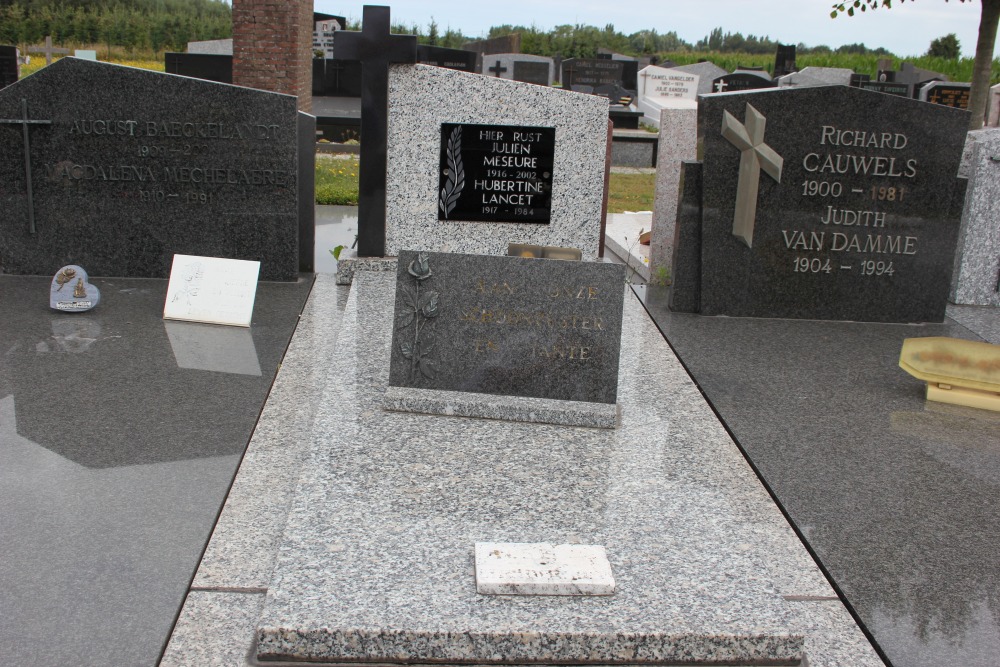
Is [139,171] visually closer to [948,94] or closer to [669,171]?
[669,171]

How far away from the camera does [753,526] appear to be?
2889 millimetres

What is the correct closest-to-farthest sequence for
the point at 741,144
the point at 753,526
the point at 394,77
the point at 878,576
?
1. the point at 878,576
2. the point at 753,526
3. the point at 741,144
4. the point at 394,77

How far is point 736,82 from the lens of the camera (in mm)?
17953

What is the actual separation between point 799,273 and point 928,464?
2326 mm

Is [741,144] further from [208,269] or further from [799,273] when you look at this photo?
[208,269]

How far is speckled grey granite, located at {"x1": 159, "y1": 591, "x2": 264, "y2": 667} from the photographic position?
2.15 metres

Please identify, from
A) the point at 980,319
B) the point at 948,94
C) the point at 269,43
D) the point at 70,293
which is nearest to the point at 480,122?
the point at 70,293

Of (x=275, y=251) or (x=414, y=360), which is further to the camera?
(x=275, y=251)

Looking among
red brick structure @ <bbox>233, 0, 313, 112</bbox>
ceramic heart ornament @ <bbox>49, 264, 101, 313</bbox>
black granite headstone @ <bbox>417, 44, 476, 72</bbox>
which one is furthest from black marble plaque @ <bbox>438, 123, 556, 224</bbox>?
black granite headstone @ <bbox>417, 44, 476, 72</bbox>

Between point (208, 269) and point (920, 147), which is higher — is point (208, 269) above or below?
below

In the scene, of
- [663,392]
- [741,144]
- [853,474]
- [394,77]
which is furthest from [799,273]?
[394,77]

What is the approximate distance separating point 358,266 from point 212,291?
118 centimetres

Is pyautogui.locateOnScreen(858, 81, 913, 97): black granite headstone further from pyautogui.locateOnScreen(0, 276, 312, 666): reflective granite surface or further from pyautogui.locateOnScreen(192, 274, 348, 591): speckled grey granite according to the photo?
pyautogui.locateOnScreen(192, 274, 348, 591): speckled grey granite

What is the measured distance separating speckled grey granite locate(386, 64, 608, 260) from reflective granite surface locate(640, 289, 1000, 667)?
3.68 feet
